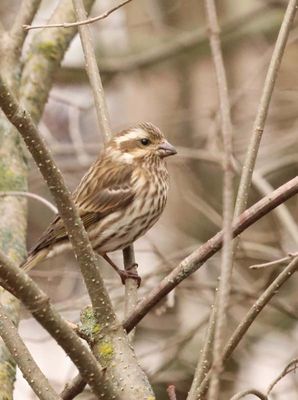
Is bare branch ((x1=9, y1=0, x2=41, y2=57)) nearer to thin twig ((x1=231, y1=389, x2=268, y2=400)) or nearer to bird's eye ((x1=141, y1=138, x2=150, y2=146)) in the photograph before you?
bird's eye ((x1=141, y1=138, x2=150, y2=146))

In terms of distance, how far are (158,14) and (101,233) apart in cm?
432

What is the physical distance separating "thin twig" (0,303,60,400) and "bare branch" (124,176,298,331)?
1.25 ft

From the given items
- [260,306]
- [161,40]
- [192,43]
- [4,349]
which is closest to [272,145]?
[192,43]

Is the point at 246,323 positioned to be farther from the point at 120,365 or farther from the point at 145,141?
the point at 145,141

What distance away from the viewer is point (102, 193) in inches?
243

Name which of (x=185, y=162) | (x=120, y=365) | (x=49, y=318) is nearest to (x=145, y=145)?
(x=185, y=162)

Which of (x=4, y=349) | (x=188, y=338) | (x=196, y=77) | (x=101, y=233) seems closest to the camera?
(x=4, y=349)

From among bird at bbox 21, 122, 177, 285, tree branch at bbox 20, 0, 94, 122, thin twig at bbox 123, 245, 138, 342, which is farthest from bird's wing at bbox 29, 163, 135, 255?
thin twig at bbox 123, 245, 138, 342

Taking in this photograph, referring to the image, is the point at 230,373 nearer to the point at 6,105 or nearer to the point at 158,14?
the point at 158,14

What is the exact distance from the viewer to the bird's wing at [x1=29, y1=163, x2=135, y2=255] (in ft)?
20.1

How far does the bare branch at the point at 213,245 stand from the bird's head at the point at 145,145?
102 inches

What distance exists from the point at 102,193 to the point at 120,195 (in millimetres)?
104

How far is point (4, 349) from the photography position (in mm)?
4469

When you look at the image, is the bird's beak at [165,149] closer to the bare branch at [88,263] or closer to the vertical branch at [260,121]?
the vertical branch at [260,121]
